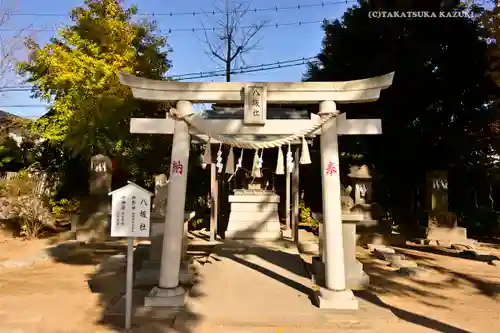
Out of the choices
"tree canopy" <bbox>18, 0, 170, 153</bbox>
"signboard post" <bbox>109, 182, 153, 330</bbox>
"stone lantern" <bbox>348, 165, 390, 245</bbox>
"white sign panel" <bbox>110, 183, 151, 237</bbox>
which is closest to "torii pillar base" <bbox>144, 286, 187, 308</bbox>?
"signboard post" <bbox>109, 182, 153, 330</bbox>

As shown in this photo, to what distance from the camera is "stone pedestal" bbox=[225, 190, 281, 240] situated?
1138cm

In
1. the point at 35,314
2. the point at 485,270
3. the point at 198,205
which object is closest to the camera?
the point at 35,314

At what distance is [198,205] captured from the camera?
16.7 meters

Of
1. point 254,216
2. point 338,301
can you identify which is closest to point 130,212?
point 338,301

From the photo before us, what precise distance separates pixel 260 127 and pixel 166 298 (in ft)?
9.45

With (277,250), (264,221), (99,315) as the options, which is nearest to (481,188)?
(264,221)

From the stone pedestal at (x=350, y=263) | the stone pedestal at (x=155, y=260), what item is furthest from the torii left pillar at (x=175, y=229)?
the stone pedestal at (x=350, y=263)

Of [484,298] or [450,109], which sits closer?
[484,298]

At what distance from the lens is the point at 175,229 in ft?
17.3

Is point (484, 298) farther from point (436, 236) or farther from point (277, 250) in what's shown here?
point (436, 236)

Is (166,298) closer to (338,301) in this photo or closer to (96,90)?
(338,301)

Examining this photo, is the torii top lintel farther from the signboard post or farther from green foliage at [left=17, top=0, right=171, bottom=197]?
green foliage at [left=17, top=0, right=171, bottom=197]

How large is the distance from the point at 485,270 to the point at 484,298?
253 cm

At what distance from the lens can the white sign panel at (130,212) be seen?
462 centimetres
